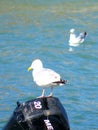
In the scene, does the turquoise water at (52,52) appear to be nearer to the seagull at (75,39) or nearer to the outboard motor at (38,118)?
the seagull at (75,39)

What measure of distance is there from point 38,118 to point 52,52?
10248mm

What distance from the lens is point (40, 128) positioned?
5066 mm

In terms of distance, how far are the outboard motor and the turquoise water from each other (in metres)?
3.41

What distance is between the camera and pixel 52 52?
15344mm

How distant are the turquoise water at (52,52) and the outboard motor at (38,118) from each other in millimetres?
3410

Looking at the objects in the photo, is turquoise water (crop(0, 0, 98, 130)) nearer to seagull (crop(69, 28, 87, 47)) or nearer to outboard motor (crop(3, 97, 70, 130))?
seagull (crop(69, 28, 87, 47))

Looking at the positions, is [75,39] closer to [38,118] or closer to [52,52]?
[52,52]

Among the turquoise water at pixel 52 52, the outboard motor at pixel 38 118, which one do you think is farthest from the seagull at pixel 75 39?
the outboard motor at pixel 38 118

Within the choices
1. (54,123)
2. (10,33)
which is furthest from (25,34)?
(54,123)

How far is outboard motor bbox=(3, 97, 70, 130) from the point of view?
510cm

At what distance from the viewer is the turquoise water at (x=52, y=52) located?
10461mm

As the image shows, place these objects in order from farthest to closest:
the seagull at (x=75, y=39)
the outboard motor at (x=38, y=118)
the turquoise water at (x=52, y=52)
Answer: the seagull at (x=75, y=39), the turquoise water at (x=52, y=52), the outboard motor at (x=38, y=118)

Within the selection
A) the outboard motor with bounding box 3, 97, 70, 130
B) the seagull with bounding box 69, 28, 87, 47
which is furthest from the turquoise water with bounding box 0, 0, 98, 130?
the outboard motor with bounding box 3, 97, 70, 130

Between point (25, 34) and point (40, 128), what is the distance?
1261 cm
